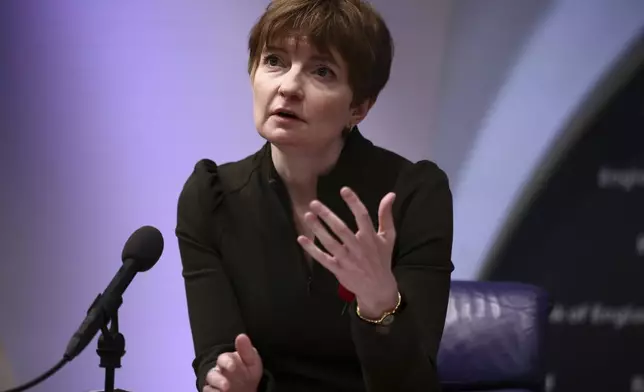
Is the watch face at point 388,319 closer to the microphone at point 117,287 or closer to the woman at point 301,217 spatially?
the woman at point 301,217

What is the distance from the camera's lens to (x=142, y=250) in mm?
976

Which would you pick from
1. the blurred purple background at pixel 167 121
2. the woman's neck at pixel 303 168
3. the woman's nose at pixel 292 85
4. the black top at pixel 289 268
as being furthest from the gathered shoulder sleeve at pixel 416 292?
the blurred purple background at pixel 167 121

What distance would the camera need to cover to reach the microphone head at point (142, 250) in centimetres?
97

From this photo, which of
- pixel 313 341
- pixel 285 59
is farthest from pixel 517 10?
pixel 313 341

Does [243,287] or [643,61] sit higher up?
[643,61]

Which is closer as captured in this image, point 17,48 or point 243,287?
point 243,287

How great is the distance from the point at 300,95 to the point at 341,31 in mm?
128

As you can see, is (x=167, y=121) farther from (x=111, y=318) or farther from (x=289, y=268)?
(x=111, y=318)

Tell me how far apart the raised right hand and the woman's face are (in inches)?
12.8

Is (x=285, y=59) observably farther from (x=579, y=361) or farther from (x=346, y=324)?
(x=579, y=361)

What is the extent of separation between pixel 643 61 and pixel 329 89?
1731 millimetres

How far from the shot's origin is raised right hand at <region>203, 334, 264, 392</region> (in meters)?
0.99

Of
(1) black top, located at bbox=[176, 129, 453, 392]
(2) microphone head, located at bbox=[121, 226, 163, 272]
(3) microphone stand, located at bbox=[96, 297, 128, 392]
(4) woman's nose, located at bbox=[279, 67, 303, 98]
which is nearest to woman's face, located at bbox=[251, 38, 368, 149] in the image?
(4) woman's nose, located at bbox=[279, 67, 303, 98]

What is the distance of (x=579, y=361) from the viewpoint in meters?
2.44
